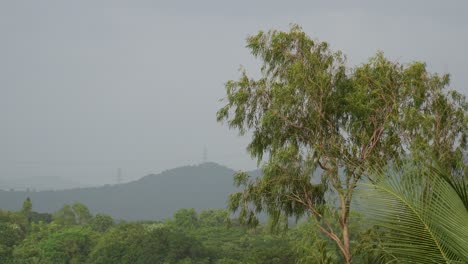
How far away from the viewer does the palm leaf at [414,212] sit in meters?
3.15

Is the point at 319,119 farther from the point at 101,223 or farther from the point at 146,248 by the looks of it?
the point at 101,223

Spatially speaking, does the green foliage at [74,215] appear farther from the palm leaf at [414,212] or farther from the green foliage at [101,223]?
the palm leaf at [414,212]

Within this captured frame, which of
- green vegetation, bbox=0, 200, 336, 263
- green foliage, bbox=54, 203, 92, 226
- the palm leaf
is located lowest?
green vegetation, bbox=0, 200, 336, 263

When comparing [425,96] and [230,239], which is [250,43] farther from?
[230,239]

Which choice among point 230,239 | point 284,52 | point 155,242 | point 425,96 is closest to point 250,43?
point 284,52

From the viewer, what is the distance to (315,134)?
15.3 m

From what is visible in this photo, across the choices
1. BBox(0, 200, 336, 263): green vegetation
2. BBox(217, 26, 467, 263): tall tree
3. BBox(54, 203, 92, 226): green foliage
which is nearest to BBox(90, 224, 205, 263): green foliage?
BBox(0, 200, 336, 263): green vegetation

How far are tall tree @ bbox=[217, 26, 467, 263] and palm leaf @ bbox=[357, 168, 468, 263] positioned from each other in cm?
1115

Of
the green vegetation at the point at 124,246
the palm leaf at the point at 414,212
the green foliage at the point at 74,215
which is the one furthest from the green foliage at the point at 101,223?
the palm leaf at the point at 414,212

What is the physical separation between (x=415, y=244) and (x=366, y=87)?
38.6ft

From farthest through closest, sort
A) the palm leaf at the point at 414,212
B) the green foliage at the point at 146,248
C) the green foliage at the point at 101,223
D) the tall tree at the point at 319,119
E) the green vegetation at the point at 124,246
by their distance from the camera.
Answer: the green foliage at the point at 101,223, the green vegetation at the point at 124,246, the green foliage at the point at 146,248, the tall tree at the point at 319,119, the palm leaf at the point at 414,212

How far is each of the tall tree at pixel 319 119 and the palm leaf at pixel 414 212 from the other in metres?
11.2

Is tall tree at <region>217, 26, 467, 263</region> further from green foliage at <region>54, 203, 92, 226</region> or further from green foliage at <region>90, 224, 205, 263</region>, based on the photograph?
green foliage at <region>54, 203, 92, 226</region>

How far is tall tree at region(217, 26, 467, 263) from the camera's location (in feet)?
48.4
